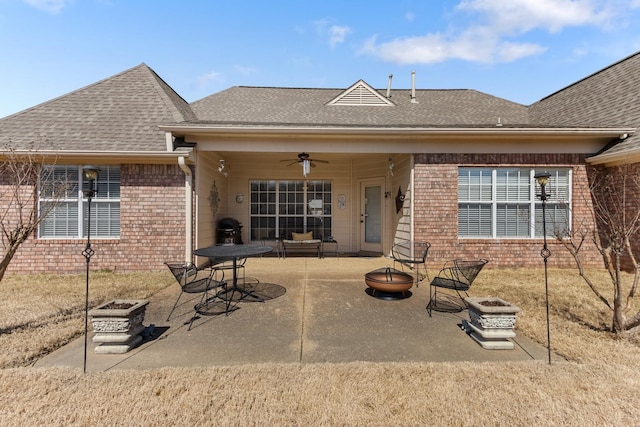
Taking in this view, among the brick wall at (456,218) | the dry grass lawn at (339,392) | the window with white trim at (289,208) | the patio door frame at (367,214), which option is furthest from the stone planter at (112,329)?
the patio door frame at (367,214)

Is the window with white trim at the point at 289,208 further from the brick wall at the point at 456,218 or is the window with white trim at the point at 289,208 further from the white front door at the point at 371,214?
the brick wall at the point at 456,218

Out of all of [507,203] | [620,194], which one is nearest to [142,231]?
[507,203]

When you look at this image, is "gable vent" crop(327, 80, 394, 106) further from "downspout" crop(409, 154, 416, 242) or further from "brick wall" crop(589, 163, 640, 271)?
"brick wall" crop(589, 163, 640, 271)

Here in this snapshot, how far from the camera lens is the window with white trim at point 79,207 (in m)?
7.21

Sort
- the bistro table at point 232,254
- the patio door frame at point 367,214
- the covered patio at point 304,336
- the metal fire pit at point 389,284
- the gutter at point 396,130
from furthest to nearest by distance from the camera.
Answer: the patio door frame at point 367,214 → the gutter at point 396,130 → the metal fire pit at point 389,284 → the bistro table at point 232,254 → the covered patio at point 304,336

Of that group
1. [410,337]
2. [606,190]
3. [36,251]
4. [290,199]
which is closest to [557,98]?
[606,190]

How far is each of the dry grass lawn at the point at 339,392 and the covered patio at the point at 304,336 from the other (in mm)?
223

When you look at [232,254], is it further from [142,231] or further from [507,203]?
[507,203]

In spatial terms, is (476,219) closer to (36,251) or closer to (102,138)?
(102,138)

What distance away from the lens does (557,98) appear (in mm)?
10945

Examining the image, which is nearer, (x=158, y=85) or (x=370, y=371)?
(x=370, y=371)

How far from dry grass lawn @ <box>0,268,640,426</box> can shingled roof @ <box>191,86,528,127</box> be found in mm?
6953

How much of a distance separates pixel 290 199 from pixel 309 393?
852 centimetres

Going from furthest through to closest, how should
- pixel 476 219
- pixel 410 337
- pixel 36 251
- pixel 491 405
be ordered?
pixel 476 219 → pixel 36 251 → pixel 410 337 → pixel 491 405
